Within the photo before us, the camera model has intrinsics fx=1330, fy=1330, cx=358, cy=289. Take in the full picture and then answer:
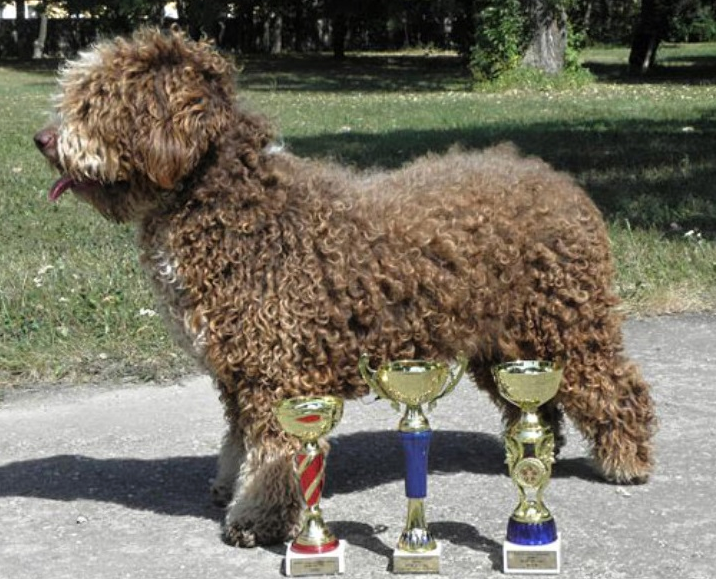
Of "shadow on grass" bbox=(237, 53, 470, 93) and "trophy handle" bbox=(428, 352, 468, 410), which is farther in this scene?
"shadow on grass" bbox=(237, 53, 470, 93)

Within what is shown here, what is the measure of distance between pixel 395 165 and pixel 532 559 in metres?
9.64

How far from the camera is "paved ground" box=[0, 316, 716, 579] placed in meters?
4.51

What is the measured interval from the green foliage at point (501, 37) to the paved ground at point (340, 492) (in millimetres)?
21290

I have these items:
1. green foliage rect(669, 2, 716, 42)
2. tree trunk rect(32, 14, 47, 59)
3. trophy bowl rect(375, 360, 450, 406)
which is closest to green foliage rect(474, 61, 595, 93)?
green foliage rect(669, 2, 716, 42)

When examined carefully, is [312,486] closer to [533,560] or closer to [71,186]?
[533,560]

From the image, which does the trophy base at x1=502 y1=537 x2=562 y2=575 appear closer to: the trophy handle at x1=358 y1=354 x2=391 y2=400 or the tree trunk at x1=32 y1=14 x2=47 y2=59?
the trophy handle at x1=358 y1=354 x2=391 y2=400

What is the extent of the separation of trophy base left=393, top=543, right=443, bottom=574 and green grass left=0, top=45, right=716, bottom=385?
5.44 feet

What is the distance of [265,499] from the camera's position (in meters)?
4.58

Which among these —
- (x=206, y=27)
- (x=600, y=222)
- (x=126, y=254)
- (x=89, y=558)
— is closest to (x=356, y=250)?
A: (x=600, y=222)

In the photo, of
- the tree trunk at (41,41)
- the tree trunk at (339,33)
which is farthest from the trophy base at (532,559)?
the tree trunk at (41,41)

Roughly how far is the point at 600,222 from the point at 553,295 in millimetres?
397

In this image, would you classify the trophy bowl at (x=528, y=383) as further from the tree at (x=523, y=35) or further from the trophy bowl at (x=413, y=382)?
the tree at (x=523, y=35)

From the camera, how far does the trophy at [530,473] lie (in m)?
4.30

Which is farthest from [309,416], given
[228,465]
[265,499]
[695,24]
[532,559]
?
[695,24]
